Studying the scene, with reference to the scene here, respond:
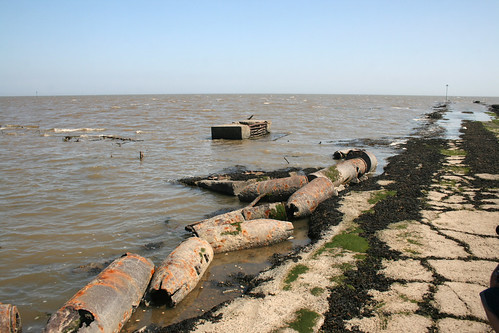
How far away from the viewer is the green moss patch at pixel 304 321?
170 inches

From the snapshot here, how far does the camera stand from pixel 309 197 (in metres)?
9.06

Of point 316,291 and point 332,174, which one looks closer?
point 316,291

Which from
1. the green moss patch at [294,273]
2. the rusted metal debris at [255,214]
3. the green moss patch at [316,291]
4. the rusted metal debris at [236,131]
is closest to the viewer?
the green moss patch at [316,291]

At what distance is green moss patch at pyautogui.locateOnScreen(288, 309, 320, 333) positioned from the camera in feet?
14.2

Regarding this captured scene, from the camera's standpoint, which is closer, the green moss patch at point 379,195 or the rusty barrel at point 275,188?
the green moss patch at point 379,195

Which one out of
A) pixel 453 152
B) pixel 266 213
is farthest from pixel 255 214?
pixel 453 152

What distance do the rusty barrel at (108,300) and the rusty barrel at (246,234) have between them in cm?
155

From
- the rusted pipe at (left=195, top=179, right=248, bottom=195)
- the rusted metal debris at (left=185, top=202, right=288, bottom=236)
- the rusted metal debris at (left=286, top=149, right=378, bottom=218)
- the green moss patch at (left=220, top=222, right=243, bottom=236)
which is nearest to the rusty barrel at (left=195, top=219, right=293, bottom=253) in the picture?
the green moss patch at (left=220, top=222, right=243, bottom=236)

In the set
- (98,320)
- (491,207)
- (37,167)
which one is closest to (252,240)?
(98,320)

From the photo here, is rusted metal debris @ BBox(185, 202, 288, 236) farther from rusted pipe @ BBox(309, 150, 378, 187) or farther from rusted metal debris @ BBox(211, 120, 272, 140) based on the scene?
rusted metal debris @ BBox(211, 120, 272, 140)

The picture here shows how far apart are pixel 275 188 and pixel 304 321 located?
5.79 meters

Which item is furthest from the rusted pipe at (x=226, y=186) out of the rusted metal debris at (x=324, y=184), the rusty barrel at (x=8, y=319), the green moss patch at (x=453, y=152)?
the green moss patch at (x=453, y=152)

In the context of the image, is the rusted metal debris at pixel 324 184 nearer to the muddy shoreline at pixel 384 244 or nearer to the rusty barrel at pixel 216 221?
the muddy shoreline at pixel 384 244

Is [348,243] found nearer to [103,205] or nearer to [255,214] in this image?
[255,214]
